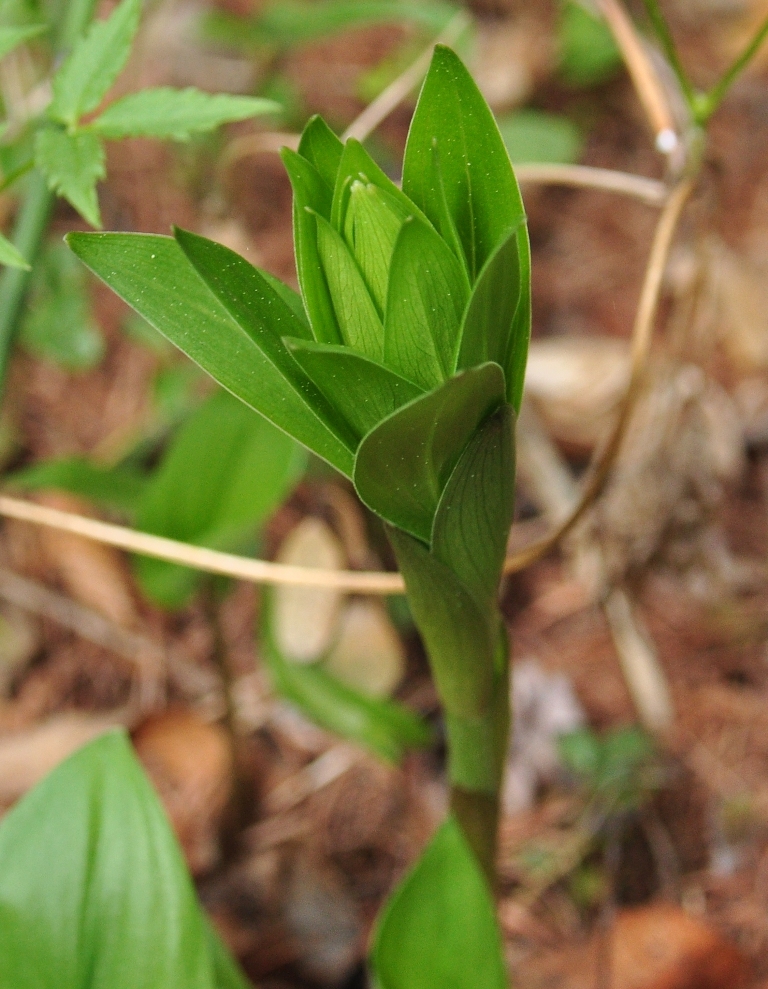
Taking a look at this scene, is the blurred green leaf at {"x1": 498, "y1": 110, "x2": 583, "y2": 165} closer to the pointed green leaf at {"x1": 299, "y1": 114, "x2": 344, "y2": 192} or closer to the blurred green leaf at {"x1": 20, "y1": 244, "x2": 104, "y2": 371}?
the blurred green leaf at {"x1": 20, "y1": 244, "x2": 104, "y2": 371}

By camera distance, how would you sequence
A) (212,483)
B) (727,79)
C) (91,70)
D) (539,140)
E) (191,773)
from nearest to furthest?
1. (91,70)
2. (727,79)
3. (212,483)
4. (191,773)
5. (539,140)

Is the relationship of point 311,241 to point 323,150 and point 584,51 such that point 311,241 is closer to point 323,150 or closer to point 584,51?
point 323,150

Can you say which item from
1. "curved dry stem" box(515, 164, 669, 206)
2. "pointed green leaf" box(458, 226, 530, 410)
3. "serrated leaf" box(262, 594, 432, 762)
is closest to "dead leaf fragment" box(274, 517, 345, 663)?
"serrated leaf" box(262, 594, 432, 762)

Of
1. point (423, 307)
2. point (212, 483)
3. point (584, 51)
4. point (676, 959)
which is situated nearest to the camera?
point (423, 307)

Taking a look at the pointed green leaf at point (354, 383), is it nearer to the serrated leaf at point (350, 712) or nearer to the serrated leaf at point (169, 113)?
the serrated leaf at point (169, 113)

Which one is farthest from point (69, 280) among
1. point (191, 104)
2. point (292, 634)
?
point (191, 104)

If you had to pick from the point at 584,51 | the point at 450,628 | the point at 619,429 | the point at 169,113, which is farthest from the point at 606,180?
the point at 584,51

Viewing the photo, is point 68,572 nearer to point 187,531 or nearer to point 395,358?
point 187,531
